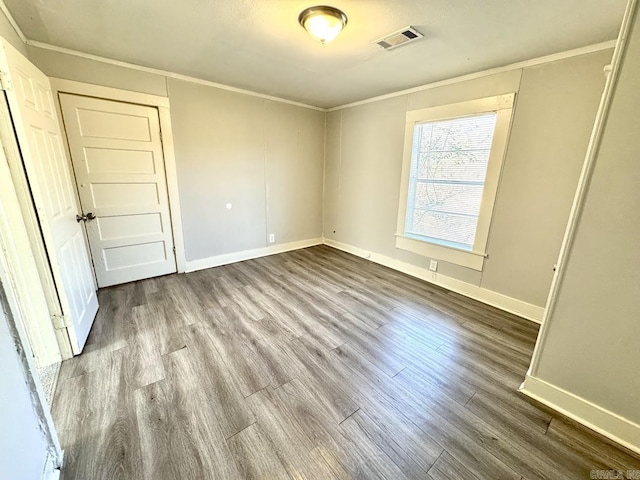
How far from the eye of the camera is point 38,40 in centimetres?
226

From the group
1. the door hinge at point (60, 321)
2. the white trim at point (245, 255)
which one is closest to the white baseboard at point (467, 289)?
the white trim at point (245, 255)

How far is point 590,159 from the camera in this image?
53.7 inches

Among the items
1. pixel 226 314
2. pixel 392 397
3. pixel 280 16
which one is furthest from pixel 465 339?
pixel 280 16

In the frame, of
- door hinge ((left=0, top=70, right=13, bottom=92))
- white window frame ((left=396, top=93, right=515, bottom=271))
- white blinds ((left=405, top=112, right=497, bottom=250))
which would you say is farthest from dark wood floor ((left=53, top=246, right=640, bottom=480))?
door hinge ((left=0, top=70, right=13, bottom=92))

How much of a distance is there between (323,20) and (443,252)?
270 centimetres

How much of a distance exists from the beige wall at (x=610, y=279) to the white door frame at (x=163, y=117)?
12.6 ft

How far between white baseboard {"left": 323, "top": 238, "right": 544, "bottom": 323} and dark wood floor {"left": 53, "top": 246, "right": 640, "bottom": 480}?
0.16 m

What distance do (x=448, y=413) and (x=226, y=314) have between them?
202 centimetres

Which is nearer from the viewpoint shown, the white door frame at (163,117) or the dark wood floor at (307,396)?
the dark wood floor at (307,396)

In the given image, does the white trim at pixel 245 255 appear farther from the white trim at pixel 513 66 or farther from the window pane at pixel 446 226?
the white trim at pixel 513 66

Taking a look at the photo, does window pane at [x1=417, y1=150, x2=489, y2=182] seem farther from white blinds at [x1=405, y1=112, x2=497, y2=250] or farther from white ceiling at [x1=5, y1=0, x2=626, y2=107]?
white ceiling at [x1=5, y1=0, x2=626, y2=107]

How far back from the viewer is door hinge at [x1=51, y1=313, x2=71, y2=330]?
1858mm

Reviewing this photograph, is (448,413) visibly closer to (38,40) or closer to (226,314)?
(226,314)

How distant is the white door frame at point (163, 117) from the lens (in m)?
2.51
